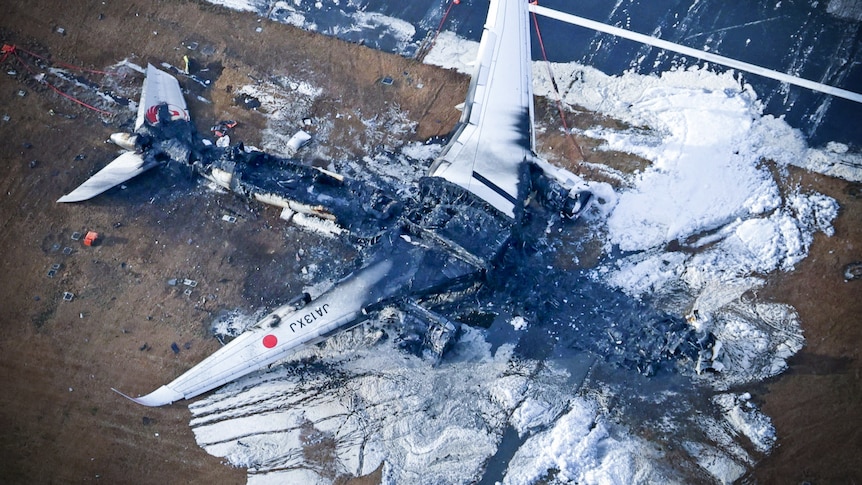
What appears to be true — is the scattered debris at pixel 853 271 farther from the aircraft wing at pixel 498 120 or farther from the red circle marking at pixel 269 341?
the red circle marking at pixel 269 341

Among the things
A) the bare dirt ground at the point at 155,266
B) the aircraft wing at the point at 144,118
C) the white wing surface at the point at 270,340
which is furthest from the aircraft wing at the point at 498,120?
the aircraft wing at the point at 144,118

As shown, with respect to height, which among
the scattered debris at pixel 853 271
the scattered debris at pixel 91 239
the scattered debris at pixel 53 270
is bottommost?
the scattered debris at pixel 53 270

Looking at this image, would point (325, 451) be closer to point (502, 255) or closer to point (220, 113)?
point (502, 255)

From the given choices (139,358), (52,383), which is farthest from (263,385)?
(52,383)

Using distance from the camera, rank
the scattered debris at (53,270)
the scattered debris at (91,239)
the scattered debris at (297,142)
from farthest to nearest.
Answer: the scattered debris at (297,142) < the scattered debris at (91,239) < the scattered debris at (53,270)

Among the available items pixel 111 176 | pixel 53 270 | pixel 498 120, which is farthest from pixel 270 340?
pixel 498 120

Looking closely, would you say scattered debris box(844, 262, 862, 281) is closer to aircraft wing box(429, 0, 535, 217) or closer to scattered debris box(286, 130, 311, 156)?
aircraft wing box(429, 0, 535, 217)

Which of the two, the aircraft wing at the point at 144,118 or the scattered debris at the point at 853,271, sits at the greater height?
the scattered debris at the point at 853,271
